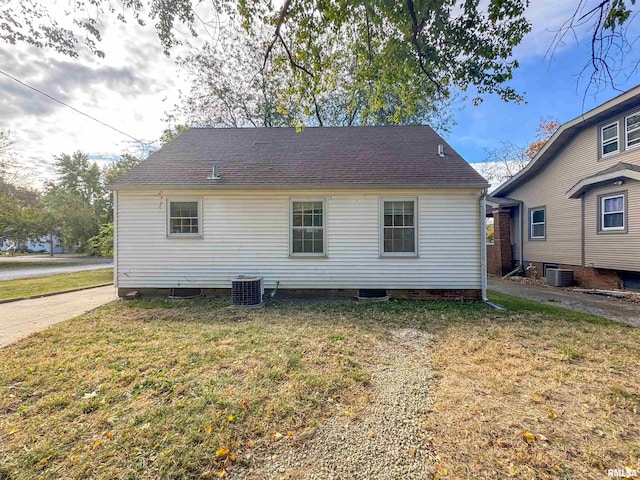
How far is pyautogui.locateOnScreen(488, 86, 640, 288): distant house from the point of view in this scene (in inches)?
337

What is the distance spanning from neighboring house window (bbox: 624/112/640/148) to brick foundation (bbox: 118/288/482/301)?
717cm

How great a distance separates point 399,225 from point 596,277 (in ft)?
26.6

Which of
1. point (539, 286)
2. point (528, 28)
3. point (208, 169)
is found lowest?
point (539, 286)

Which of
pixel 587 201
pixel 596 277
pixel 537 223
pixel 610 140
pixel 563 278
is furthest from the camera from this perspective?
→ pixel 537 223

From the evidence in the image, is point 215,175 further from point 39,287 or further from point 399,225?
point 39,287

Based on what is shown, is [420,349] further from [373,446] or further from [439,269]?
[439,269]

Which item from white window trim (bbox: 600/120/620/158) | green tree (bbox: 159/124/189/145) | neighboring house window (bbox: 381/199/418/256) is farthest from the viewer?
green tree (bbox: 159/124/189/145)

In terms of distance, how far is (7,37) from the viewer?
5219 mm

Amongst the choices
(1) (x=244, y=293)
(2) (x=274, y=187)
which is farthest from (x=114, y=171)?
(1) (x=244, y=293)

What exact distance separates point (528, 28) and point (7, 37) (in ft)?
31.1

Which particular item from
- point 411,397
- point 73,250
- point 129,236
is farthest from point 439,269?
point 73,250

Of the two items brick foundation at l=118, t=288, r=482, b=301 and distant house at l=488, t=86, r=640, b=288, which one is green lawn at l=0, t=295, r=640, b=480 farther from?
distant house at l=488, t=86, r=640, b=288

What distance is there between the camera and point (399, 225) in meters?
7.53

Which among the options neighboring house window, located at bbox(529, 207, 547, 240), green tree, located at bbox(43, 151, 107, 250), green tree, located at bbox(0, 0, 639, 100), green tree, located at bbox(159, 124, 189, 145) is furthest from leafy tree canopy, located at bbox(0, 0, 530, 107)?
green tree, located at bbox(43, 151, 107, 250)
